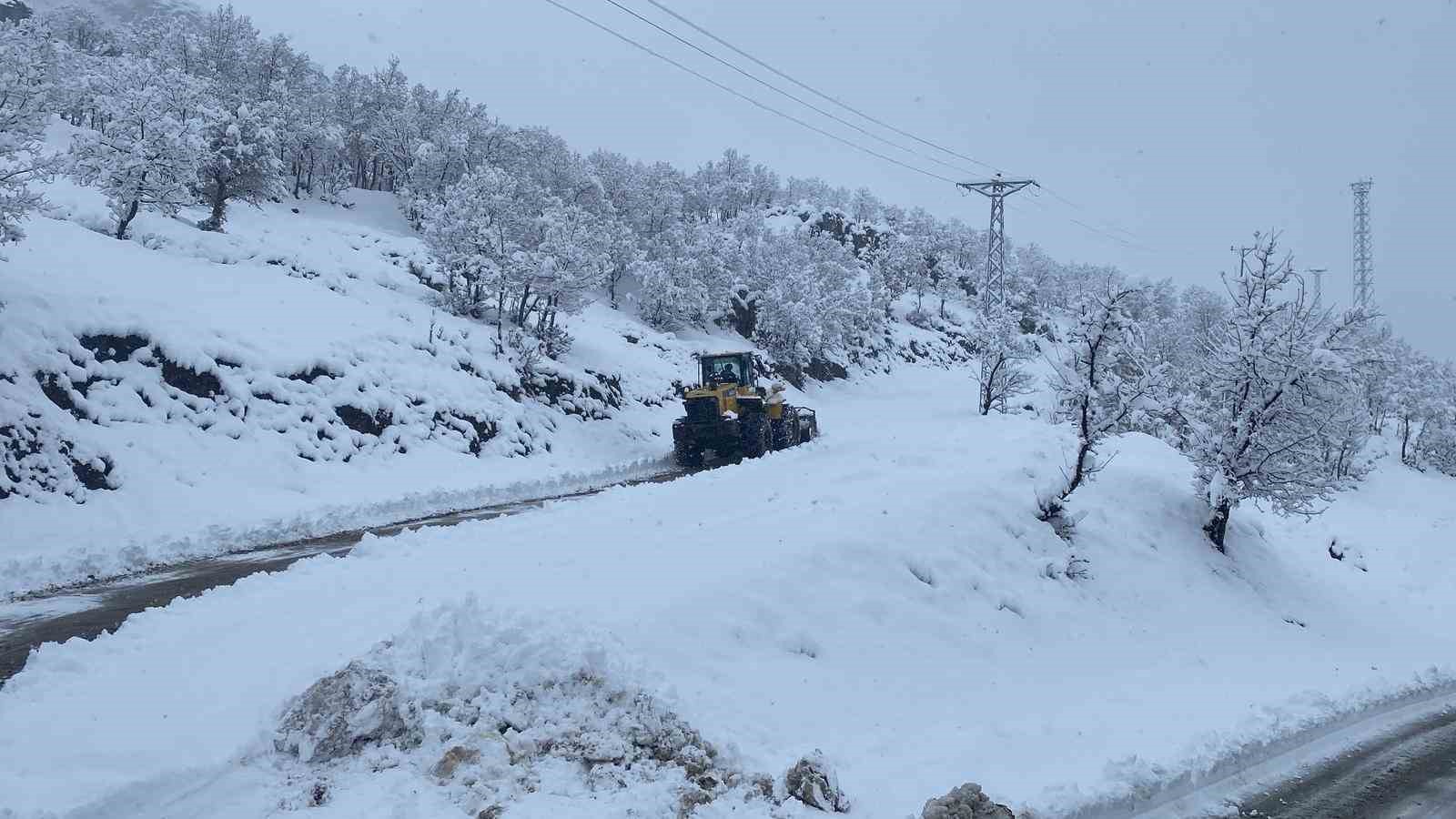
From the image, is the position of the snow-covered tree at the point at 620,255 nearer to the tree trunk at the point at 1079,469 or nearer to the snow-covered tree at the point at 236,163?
the snow-covered tree at the point at 236,163

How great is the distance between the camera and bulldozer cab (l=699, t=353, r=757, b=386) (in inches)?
983

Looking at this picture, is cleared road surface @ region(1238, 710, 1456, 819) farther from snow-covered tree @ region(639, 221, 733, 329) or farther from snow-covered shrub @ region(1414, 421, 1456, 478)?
snow-covered shrub @ region(1414, 421, 1456, 478)

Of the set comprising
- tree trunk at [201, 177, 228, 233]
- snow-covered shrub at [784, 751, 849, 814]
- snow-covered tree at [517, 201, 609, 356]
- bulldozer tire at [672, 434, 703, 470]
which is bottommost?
snow-covered shrub at [784, 751, 849, 814]

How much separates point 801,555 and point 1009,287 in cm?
9468

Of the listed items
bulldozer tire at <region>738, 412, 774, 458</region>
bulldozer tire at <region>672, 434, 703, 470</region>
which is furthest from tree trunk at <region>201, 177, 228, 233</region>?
bulldozer tire at <region>738, 412, 774, 458</region>

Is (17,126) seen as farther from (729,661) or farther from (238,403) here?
(729,661)

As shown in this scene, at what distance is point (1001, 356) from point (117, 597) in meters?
35.5

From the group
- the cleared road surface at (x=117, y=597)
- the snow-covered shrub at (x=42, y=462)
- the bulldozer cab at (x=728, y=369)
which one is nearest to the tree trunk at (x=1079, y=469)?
the bulldozer cab at (x=728, y=369)

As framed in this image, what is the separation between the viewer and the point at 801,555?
34.8ft

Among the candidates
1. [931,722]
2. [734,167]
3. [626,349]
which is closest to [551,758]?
[931,722]

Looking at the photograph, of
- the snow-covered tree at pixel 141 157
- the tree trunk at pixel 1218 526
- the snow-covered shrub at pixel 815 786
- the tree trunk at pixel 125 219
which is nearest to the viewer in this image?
the snow-covered shrub at pixel 815 786

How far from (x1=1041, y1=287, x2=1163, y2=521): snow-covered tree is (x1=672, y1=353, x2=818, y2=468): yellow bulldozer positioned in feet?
33.9

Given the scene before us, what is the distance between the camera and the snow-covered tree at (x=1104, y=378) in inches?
560

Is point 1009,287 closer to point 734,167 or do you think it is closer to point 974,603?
point 734,167
